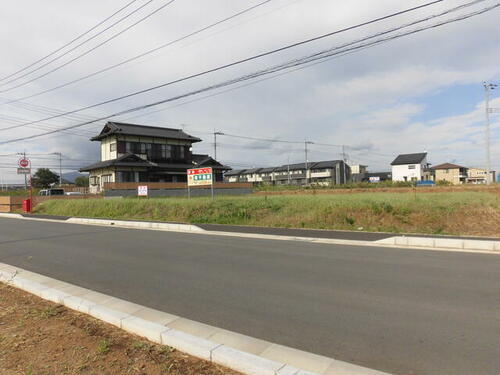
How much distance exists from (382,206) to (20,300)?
12402 millimetres

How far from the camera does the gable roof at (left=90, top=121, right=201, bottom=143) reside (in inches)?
1428

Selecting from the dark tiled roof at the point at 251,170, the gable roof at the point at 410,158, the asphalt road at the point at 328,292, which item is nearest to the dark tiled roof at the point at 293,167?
the dark tiled roof at the point at 251,170

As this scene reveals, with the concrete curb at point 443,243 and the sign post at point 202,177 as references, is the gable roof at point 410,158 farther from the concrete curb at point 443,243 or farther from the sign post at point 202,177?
the concrete curb at point 443,243

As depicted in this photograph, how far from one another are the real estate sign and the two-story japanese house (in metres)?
15.7

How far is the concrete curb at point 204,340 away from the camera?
115 inches

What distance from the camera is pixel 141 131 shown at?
38469mm

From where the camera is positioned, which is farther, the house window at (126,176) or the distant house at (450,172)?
the distant house at (450,172)

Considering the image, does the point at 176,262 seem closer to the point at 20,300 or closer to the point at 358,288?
the point at 20,300

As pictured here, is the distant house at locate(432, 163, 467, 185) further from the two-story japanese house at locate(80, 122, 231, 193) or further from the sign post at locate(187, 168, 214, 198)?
the sign post at locate(187, 168, 214, 198)

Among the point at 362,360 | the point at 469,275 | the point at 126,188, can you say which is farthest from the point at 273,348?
the point at 126,188

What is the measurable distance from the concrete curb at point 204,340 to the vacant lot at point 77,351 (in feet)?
0.31

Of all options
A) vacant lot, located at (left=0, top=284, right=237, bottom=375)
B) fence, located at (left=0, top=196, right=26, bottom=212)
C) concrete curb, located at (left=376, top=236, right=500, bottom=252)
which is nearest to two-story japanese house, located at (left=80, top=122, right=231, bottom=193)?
fence, located at (left=0, top=196, right=26, bottom=212)

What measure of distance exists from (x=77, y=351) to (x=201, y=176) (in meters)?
16.4

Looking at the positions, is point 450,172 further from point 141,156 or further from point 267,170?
point 141,156
